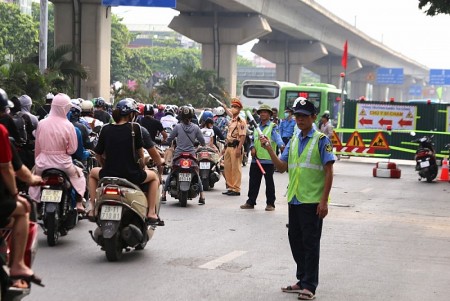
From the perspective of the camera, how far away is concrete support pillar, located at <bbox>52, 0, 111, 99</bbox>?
1567 inches

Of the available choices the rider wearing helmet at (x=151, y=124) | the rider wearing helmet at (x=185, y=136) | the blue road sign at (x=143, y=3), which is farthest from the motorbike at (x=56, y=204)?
the blue road sign at (x=143, y=3)

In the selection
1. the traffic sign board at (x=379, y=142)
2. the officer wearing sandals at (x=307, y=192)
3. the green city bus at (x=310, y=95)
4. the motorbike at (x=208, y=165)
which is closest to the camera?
the officer wearing sandals at (x=307, y=192)

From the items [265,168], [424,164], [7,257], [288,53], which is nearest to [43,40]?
[424,164]

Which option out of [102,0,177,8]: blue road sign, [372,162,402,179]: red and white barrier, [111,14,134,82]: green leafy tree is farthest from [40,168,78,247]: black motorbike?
[111,14,134,82]: green leafy tree

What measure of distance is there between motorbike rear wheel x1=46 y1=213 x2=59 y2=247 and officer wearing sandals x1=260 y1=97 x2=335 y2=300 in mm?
3157

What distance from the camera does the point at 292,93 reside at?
46812 mm

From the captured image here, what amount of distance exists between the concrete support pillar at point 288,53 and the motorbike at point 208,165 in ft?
186

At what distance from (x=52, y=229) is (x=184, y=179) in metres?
5.26

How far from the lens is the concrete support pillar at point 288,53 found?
3007 inches

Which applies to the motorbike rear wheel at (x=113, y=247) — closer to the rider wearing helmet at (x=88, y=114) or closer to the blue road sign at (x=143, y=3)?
the rider wearing helmet at (x=88, y=114)

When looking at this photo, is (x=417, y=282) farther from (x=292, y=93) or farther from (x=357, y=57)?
(x=357, y=57)

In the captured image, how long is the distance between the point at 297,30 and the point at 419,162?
41524 mm

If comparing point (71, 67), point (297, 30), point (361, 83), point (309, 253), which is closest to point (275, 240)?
point (309, 253)

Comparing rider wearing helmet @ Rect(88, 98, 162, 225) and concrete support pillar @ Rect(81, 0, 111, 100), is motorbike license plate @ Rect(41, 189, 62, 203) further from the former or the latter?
concrete support pillar @ Rect(81, 0, 111, 100)
